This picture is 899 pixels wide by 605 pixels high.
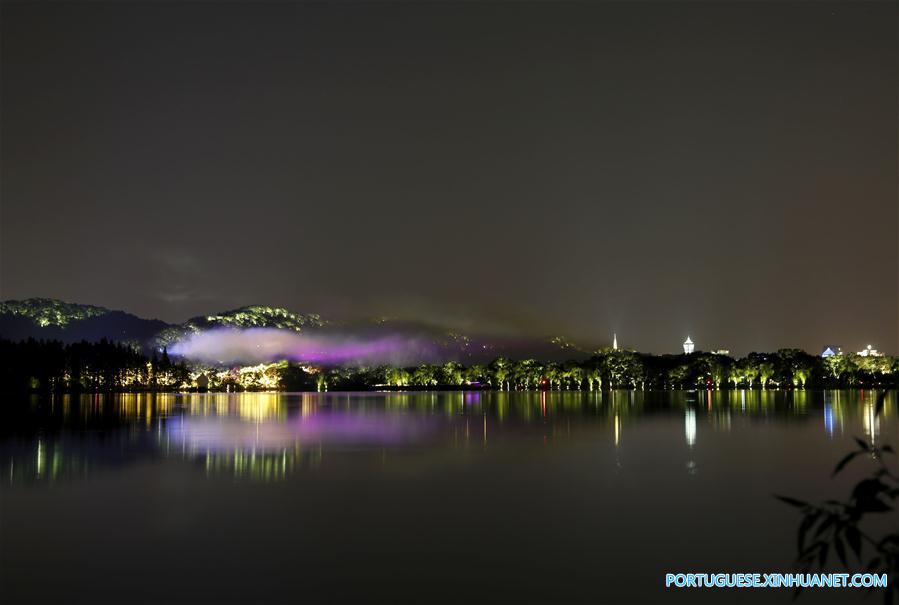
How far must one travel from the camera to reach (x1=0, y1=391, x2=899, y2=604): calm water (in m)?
16.1

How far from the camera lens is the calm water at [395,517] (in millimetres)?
16078

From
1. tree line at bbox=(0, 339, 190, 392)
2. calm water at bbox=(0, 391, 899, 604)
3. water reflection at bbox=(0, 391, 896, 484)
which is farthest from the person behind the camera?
tree line at bbox=(0, 339, 190, 392)

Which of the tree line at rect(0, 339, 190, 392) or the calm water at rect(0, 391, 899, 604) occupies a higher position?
the tree line at rect(0, 339, 190, 392)

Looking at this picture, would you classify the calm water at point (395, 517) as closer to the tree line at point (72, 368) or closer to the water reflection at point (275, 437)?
the water reflection at point (275, 437)

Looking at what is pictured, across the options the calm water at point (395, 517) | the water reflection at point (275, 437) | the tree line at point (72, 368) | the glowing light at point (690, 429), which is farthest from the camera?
the tree line at point (72, 368)

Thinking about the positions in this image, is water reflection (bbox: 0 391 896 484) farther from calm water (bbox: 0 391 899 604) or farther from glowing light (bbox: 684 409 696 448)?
calm water (bbox: 0 391 899 604)

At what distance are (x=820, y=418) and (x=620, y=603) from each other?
2353 inches

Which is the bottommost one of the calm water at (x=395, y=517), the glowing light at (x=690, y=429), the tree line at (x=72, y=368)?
the glowing light at (x=690, y=429)

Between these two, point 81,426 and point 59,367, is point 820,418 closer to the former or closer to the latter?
point 81,426

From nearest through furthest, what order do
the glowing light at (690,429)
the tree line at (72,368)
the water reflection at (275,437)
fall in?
the water reflection at (275,437) < the glowing light at (690,429) < the tree line at (72,368)

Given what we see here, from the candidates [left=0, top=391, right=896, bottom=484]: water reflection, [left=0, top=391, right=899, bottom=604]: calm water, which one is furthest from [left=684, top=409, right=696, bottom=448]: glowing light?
[left=0, top=391, right=899, bottom=604]: calm water

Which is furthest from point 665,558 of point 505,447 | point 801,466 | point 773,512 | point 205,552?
point 505,447

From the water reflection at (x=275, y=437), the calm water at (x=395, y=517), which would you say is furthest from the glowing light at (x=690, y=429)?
the calm water at (x=395, y=517)

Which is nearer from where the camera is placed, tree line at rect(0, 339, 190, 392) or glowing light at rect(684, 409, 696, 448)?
glowing light at rect(684, 409, 696, 448)
